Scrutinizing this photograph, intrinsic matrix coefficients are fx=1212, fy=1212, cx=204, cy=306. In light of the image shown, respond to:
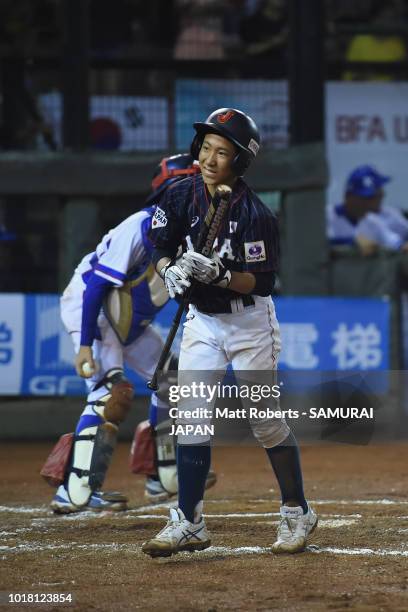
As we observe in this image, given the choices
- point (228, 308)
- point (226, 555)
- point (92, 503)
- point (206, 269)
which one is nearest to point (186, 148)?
point (92, 503)

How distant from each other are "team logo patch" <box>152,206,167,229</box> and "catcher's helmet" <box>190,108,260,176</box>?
36cm

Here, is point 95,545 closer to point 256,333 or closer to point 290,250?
point 256,333

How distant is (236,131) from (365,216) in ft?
19.9

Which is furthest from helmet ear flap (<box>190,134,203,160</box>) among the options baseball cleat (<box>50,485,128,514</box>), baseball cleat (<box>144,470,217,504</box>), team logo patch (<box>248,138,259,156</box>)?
baseball cleat (<box>144,470,217,504</box>)

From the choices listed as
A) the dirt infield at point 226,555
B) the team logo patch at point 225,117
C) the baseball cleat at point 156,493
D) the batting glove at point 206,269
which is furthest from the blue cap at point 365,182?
the batting glove at point 206,269

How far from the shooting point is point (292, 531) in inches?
206

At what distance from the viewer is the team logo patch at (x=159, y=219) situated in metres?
5.30

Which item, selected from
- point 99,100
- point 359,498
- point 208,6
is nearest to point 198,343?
point 359,498

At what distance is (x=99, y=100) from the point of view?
1113 centimetres

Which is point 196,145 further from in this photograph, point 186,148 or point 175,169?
point 186,148

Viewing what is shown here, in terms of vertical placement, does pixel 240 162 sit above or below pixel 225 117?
below

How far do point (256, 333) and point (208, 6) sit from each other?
23.5 ft

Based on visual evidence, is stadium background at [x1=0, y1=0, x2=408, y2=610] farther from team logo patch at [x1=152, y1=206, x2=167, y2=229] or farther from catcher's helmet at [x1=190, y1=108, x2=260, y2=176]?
catcher's helmet at [x1=190, y1=108, x2=260, y2=176]

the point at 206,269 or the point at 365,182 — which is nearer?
the point at 206,269
